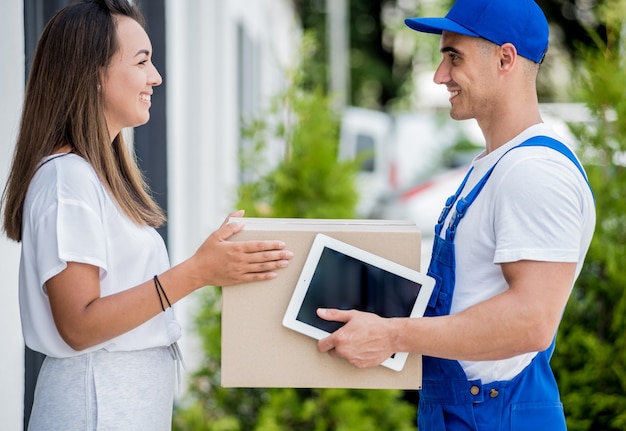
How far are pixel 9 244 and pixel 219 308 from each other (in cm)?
210

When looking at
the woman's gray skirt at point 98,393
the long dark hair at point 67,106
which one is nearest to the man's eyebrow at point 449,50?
the long dark hair at point 67,106

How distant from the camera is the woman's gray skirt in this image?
1.79 metres

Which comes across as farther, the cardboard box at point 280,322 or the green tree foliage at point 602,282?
the green tree foliage at point 602,282

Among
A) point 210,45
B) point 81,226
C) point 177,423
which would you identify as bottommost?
point 177,423

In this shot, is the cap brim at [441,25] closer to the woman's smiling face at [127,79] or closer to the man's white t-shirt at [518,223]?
the man's white t-shirt at [518,223]

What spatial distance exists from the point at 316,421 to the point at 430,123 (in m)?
11.1

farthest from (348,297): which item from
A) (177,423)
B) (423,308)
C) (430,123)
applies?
(430,123)

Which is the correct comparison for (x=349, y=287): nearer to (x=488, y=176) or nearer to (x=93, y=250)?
(x=488, y=176)

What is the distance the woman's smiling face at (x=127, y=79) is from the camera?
6.18 ft

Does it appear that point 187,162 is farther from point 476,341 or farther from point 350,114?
point 350,114

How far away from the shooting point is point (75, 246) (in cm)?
169

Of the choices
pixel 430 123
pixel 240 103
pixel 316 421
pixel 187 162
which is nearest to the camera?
pixel 316 421

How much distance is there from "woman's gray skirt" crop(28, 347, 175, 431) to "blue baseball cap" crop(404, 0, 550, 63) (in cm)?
105

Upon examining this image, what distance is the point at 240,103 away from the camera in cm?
879
